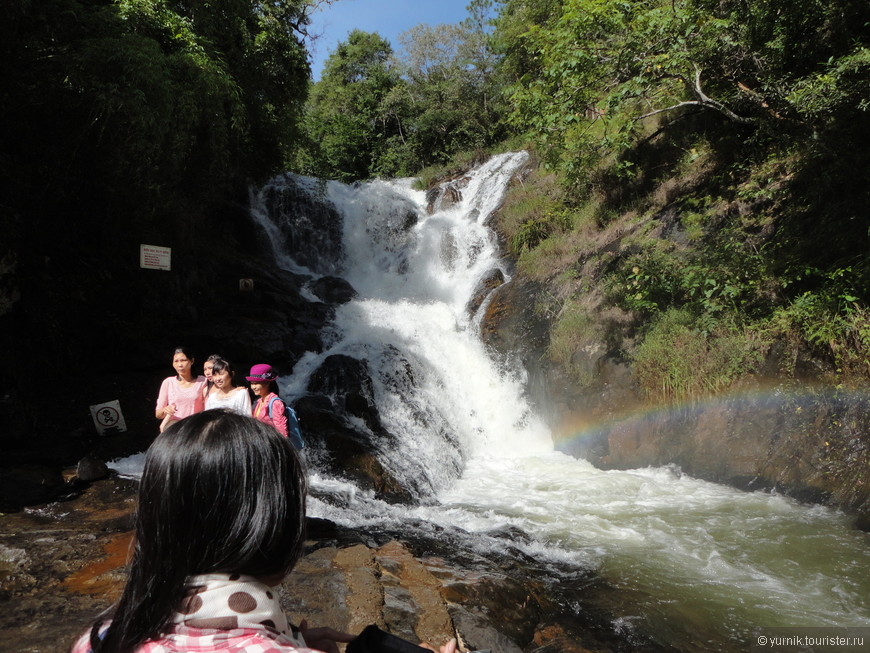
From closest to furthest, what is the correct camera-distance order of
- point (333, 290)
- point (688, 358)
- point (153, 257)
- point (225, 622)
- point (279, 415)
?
point (225, 622), point (279, 415), point (153, 257), point (688, 358), point (333, 290)

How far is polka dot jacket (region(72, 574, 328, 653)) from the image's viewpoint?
0.87 m

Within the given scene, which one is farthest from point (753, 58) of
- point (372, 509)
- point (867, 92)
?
point (372, 509)

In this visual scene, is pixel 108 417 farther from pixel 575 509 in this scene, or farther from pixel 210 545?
pixel 210 545

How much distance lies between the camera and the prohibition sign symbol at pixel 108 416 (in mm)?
7041

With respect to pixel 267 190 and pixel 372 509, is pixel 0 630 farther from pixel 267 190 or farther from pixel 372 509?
pixel 267 190

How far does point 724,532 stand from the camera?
5.95 meters

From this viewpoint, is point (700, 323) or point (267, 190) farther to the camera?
point (267, 190)

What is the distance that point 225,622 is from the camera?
89 cm

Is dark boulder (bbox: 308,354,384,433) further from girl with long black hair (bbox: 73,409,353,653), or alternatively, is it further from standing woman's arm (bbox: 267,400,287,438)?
girl with long black hair (bbox: 73,409,353,653)

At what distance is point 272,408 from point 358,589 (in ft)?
4.64

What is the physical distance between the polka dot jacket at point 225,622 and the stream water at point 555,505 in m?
3.98

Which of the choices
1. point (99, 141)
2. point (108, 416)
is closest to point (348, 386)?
point (108, 416)

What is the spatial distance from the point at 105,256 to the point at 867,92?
10.1 meters

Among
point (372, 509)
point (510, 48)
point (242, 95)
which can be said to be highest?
point (510, 48)
